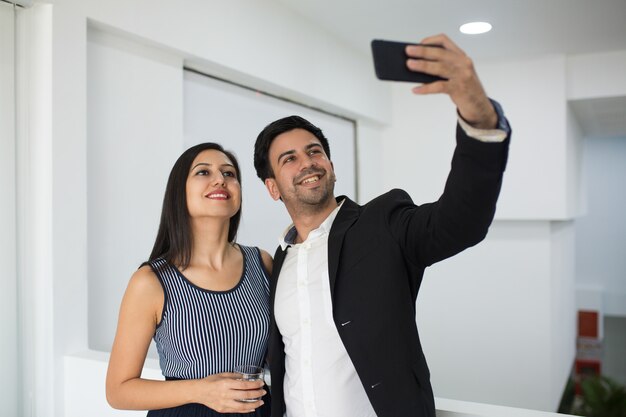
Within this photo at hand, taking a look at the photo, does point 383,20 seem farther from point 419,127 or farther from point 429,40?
point 429,40

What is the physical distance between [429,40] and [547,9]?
11.3ft

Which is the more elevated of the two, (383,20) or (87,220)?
(383,20)

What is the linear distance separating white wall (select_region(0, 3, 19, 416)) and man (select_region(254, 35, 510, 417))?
3.41 feet

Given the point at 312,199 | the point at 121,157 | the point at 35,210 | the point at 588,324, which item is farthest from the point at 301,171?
the point at 588,324

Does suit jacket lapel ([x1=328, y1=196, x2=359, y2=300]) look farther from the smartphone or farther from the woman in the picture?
the smartphone

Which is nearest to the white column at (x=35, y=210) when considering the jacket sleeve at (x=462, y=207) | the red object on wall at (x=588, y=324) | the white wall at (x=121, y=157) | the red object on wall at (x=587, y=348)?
the white wall at (x=121, y=157)

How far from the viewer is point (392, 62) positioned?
2.67ft

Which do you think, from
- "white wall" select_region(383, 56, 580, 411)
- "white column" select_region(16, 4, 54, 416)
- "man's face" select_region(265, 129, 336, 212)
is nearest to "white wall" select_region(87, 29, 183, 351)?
"white column" select_region(16, 4, 54, 416)

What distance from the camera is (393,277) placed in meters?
1.32

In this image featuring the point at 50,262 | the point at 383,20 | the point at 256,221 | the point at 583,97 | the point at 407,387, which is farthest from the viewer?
the point at 583,97

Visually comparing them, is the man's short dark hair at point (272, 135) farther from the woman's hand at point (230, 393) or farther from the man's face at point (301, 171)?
the woman's hand at point (230, 393)

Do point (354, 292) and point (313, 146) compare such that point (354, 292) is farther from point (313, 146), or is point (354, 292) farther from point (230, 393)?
point (313, 146)

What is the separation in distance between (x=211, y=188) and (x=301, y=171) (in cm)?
25

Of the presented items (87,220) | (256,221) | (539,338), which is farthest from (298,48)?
(539,338)
